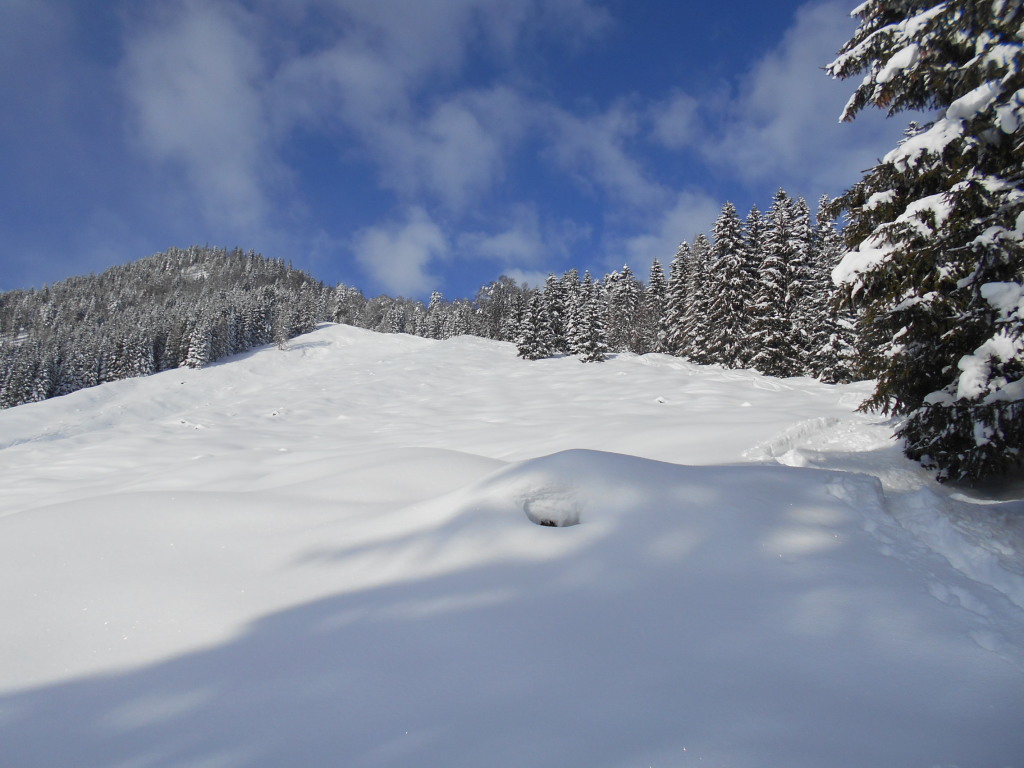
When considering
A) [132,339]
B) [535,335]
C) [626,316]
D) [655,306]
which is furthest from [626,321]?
[132,339]

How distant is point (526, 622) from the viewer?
2723 millimetres

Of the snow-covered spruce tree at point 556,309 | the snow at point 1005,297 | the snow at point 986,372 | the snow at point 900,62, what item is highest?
the snow-covered spruce tree at point 556,309

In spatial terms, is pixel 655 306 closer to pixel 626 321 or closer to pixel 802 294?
pixel 626 321

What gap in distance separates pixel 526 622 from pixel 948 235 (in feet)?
20.3

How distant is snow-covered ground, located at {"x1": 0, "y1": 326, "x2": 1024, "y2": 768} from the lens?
201cm

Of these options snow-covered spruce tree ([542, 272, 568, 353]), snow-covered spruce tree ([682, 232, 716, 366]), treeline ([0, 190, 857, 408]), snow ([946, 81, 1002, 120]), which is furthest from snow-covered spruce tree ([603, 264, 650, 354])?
snow ([946, 81, 1002, 120])

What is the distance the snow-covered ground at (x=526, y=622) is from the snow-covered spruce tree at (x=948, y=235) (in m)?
0.93

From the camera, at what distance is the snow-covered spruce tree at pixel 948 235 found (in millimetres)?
4656

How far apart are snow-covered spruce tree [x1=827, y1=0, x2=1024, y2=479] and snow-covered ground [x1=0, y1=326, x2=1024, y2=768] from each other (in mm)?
931

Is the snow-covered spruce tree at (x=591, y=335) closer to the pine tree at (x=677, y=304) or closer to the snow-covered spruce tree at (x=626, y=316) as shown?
the pine tree at (x=677, y=304)

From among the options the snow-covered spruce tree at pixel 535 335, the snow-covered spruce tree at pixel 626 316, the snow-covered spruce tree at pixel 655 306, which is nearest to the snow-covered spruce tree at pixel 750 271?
the snow-covered spruce tree at pixel 655 306

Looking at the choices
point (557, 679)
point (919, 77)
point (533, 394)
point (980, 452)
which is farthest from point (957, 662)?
point (533, 394)

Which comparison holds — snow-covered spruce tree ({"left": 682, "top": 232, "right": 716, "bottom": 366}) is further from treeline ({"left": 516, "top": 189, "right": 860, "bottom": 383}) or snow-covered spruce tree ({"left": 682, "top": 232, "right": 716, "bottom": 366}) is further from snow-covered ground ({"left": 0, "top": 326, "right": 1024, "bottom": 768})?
snow-covered ground ({"left": 0, "top": 326, "right": 1024, "bottom": 768})

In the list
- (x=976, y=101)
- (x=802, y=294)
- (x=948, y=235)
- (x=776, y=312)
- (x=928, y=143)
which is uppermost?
(x=802, y=294)
